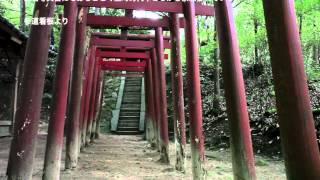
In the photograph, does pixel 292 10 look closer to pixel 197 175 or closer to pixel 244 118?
pixel 244 118

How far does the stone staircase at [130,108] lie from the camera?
21594 millimetres

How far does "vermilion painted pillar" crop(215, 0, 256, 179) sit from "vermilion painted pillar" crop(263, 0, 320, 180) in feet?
6.82

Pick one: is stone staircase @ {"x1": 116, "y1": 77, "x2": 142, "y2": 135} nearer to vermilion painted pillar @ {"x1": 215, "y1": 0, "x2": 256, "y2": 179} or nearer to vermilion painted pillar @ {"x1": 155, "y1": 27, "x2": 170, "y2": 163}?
vermilion painted pillar @ {"x1": 155, "y1": 27, "x2": 170, "y2": 163}

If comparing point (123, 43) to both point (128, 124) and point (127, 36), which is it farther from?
point (128, 124)

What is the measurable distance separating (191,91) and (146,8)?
206cm

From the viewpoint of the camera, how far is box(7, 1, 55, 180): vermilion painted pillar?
5.01 metres

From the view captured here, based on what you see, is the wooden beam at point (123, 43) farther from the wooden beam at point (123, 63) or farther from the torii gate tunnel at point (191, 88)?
the wooden beam at point (123, 63)

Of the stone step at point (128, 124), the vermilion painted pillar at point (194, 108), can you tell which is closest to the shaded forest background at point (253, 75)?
the stone step at point (128, 124)

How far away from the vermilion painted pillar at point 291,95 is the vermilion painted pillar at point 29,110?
3.19 metres

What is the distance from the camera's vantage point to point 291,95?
2697 mm

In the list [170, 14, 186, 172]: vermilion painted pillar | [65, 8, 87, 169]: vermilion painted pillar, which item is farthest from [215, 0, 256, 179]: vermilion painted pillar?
[65, 8, 87, 169]: vermilion painted pillar

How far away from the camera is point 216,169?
29.0 feet

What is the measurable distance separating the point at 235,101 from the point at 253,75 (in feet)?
53.2

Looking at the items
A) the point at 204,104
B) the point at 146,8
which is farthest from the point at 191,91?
the point at 204,104
